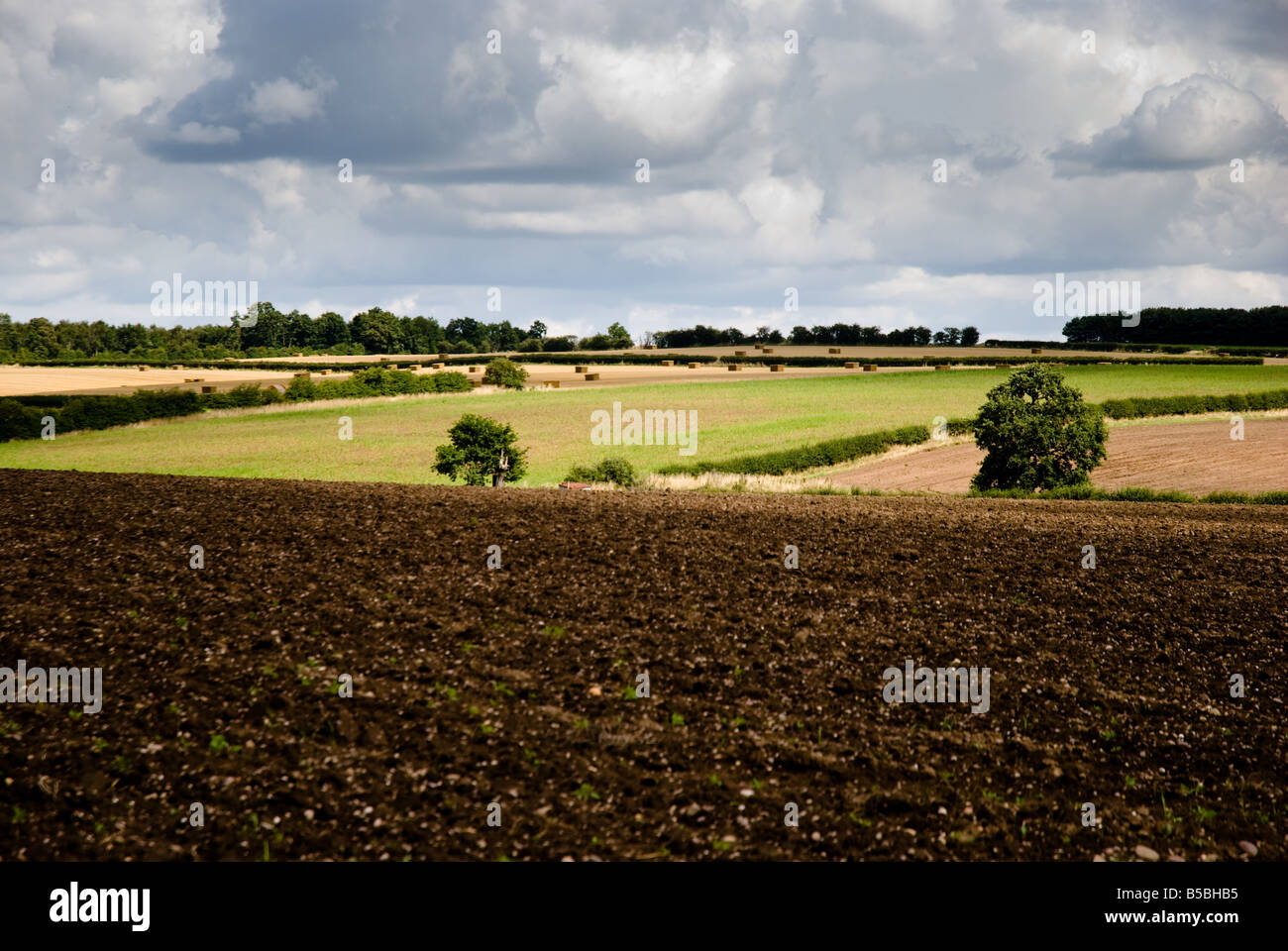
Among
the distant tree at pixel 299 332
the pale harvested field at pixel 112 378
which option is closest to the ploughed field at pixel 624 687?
the pale harvested field at pixel 112 378

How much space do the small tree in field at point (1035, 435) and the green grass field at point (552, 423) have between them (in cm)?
1409

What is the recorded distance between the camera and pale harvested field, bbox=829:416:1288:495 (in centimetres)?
4578

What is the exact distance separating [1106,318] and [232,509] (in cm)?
18485

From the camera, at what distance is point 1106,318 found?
17462 centimetres

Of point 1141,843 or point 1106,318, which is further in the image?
point 1106,318

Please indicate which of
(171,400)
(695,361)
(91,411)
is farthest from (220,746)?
(695,361)

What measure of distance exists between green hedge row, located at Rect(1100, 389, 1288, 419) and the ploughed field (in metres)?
59.6

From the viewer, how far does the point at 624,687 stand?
39.3 feet

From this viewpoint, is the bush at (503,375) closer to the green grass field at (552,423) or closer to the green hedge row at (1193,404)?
the green grass field at (552,423)

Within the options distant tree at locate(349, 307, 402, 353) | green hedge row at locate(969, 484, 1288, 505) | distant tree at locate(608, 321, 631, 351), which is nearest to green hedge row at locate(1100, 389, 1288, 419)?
green hedge row at locate(969, 484, 1288, 505)

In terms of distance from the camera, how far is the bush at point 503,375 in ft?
334

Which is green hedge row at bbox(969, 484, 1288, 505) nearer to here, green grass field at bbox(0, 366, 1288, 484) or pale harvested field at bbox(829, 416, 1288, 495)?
pale harvested field at bbox(829, 416, 1288, 495)
